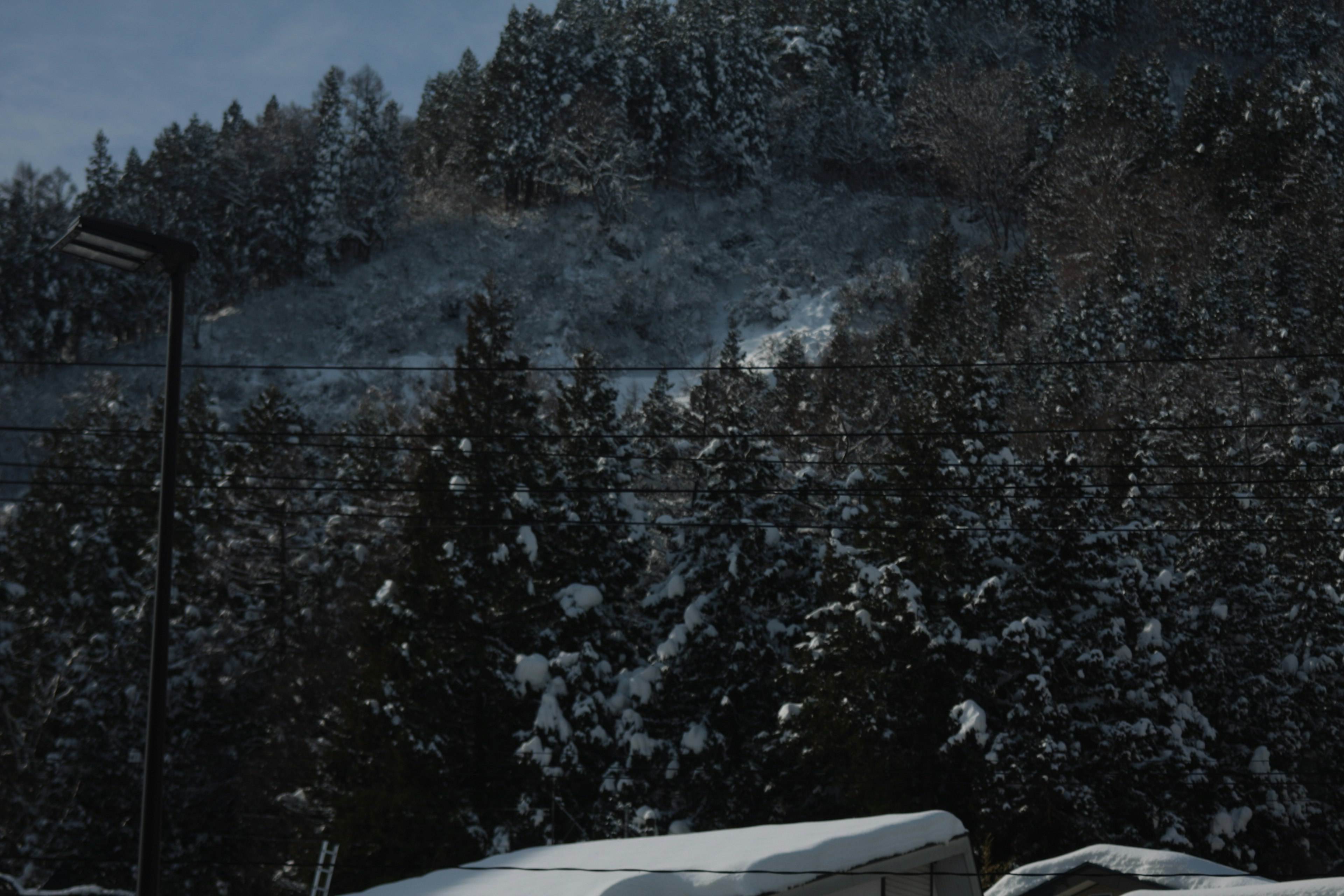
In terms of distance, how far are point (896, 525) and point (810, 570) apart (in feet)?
10.5

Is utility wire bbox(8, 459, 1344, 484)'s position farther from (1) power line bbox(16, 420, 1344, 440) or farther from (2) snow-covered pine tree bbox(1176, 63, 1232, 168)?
(2) snow-covered pine tree bbox(1176, 63, 1232, 168)

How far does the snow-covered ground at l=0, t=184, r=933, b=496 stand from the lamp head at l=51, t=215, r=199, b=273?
47.0 m

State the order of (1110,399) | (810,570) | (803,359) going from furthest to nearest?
1. (803,359)
2. (1110,399)
3. (810,570)

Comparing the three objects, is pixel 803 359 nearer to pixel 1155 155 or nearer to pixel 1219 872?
pixel 1155 155

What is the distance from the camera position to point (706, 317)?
2655 inches

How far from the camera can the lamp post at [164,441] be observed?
315 inches

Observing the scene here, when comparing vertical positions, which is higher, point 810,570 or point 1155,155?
point 1155,155

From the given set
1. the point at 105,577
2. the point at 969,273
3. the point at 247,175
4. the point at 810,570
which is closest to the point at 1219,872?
the point at 810,570

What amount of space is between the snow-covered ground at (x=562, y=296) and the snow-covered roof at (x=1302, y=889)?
4877 centimetres

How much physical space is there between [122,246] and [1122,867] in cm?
1382

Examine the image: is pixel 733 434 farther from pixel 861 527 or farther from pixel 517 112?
pixel 517 112

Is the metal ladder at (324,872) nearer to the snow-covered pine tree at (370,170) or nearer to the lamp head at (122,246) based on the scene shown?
the lamp head at (122,246)

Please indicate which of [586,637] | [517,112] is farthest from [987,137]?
[586,637]

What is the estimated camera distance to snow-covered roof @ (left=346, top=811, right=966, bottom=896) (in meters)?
9.20
